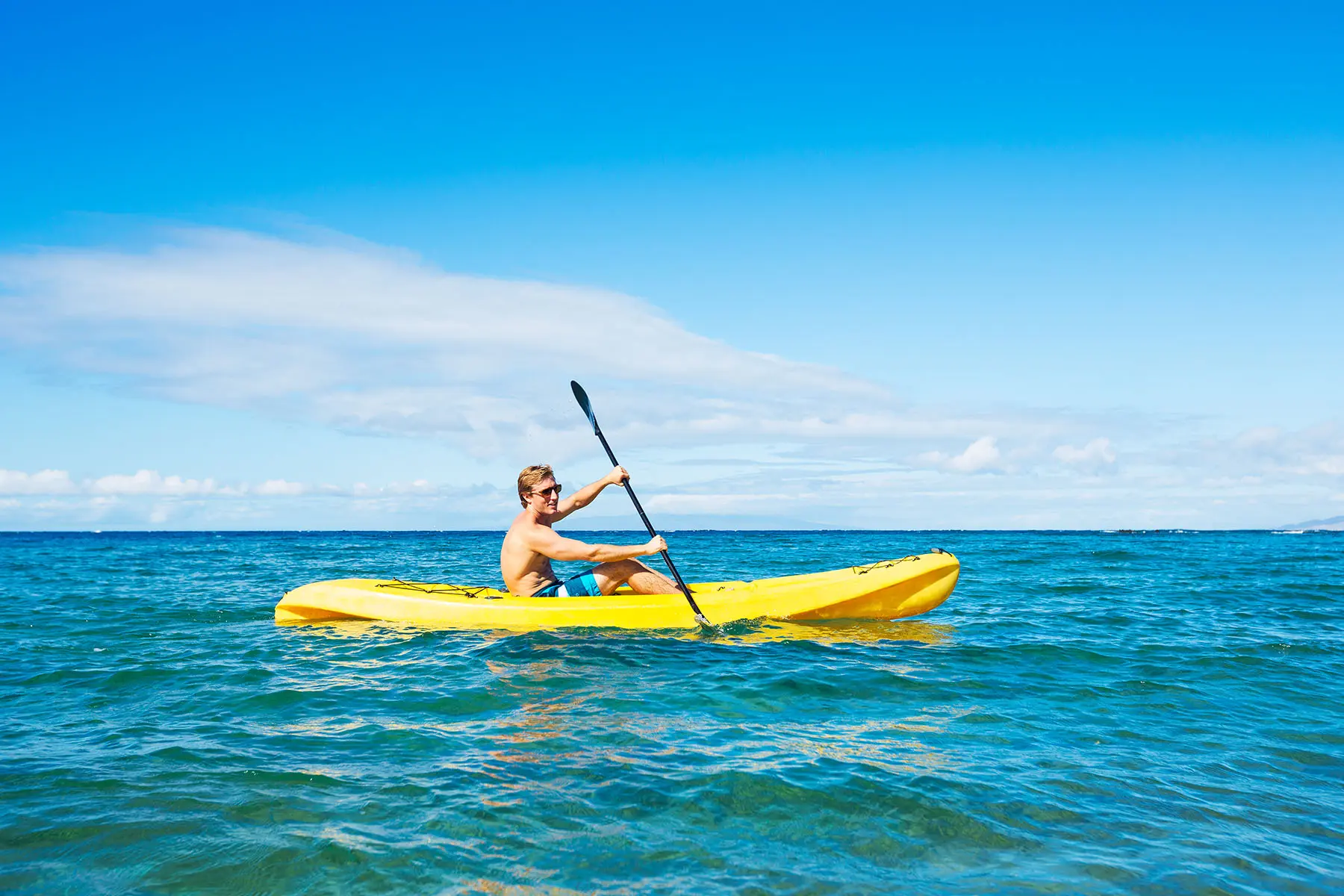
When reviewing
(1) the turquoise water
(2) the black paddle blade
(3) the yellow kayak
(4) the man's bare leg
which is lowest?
(1) the turquoise water

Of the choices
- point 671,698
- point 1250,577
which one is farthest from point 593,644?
point 1250,577

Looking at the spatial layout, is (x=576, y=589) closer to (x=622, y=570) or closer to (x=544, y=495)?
(x=622, y=570)

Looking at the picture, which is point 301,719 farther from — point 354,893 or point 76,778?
point 354,893

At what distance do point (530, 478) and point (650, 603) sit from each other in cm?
181

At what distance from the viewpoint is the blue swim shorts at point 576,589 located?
9164mm

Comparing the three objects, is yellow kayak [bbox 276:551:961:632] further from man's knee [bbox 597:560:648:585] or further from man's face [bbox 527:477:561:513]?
man's face [bbox 527:477:561:513]

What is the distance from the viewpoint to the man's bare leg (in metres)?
9.25

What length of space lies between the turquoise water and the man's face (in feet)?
4.51

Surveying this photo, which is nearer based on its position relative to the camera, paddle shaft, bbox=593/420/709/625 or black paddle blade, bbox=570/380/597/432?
paddle shaft, bbox=593/420/709/625

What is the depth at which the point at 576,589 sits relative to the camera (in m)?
9.16

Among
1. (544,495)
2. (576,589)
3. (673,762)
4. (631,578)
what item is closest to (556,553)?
(544,495)

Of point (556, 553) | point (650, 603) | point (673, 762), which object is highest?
point (556, 553)

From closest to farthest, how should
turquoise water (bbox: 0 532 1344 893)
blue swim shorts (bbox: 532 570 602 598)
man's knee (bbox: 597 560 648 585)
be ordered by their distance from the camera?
1. turquoise water (bbox: 0 532 1344 893)
2. blue swim shorts (bbox: 532 570 602 598)
3. man's knee (bbox: 597 560 648 585)

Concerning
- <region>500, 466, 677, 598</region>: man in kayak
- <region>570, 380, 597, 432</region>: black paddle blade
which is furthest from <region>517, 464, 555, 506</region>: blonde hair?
<region>570, 380, 597, 432</region>: black paddle blade
